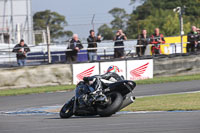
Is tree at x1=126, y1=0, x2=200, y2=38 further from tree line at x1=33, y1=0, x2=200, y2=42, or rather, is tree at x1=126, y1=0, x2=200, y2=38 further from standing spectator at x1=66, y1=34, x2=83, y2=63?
standing spectator at x1=66, y1=34, x2=83, y2=63

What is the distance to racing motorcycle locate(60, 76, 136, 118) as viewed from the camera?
8.38m

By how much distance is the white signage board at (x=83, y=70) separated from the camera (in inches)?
645

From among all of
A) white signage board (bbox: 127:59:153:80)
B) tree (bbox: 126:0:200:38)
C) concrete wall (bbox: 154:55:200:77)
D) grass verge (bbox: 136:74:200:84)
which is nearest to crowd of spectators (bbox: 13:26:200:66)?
concrete wall (bbox: 154:55:200:77)

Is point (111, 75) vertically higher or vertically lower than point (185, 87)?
higher

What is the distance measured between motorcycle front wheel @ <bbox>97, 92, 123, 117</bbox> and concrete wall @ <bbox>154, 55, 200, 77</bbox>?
920cm

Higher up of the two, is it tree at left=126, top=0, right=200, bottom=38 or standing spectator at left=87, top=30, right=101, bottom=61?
tree at left=126, top=0, right=200, bottom=38

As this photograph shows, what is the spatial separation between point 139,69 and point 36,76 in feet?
13.3

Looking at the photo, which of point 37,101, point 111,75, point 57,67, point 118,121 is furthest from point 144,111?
point 57,67

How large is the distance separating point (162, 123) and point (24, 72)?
9792mm

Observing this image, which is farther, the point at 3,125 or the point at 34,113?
the point at 34,113

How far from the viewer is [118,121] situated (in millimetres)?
7707

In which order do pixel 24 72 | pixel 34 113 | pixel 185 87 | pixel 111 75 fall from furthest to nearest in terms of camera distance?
pixel 24 72 → pixel 185 87 → pixel 34 113 → pixel 111 75

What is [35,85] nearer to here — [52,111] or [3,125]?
[52,111]

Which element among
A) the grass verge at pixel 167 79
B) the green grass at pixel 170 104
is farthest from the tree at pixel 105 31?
the green grass at pixel 170 104
